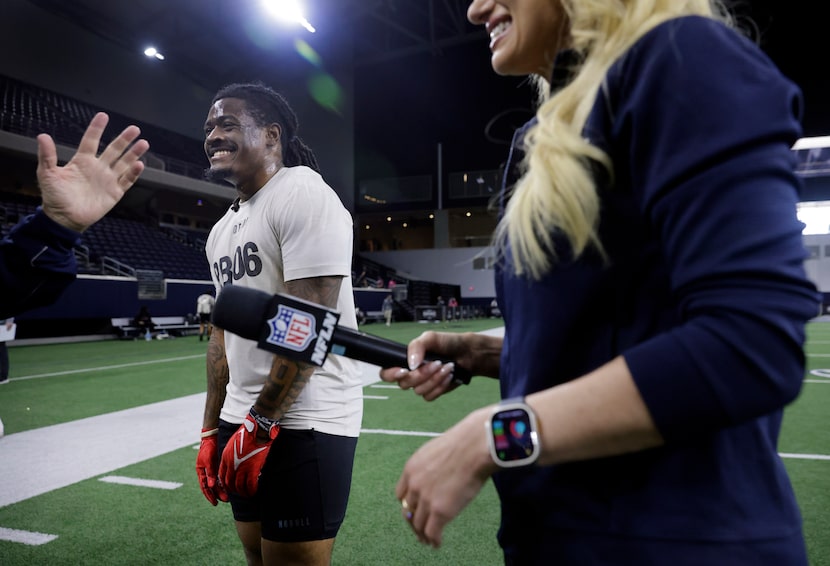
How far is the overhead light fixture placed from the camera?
23744mm

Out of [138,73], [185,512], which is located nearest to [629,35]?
[185,512]

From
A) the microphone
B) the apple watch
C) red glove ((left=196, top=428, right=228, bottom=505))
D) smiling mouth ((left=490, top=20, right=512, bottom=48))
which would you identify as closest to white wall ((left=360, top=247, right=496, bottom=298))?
red glove ((left=196, top=428, right=228, bottom=505))

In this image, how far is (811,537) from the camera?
2.98m

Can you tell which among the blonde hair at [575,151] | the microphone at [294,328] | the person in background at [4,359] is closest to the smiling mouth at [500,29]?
the blonde hair at [575,151]

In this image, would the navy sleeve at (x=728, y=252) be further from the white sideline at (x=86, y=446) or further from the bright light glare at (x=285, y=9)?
the bright light glare at (x=285, y=9)

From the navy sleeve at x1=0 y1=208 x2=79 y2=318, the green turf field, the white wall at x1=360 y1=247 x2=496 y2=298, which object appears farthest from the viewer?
the white wall at x1=360 y1=247 x2=496 y2=298

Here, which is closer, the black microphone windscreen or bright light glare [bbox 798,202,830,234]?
the black microphone windscreen

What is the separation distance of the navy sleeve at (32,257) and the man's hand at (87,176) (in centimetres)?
3

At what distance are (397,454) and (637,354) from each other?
162 inches

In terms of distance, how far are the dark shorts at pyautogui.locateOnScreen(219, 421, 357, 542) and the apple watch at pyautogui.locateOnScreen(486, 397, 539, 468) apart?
4.29 ft

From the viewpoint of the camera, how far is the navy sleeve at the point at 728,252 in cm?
64

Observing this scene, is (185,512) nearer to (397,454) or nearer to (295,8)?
(397,454)

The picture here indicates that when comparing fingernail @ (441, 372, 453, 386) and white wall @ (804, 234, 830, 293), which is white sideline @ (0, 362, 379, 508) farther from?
white wall @ (804, 234, 830, 293)

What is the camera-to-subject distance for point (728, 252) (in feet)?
2.12
